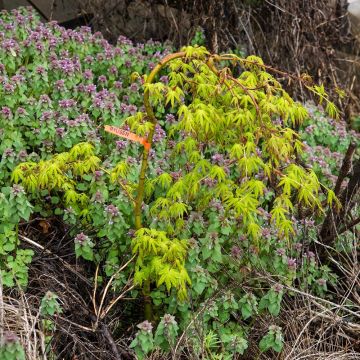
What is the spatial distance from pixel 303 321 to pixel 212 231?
0.76 meters

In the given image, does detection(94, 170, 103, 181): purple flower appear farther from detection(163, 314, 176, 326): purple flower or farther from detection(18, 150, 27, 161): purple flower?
detection(163, 314, 176, 326): purple flower

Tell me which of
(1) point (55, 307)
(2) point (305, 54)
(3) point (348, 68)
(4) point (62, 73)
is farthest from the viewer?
(3) point (348, 68)

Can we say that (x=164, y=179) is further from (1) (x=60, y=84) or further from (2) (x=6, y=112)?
(1) (x=60, y=84)

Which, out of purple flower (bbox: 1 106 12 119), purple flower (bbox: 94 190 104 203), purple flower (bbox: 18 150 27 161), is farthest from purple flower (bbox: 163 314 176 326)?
purple flower (bbox: 1 106 12 119)

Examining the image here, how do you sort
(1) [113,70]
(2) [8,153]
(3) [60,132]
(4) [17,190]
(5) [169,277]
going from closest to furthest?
(5) [169,277] → (4) [17,190] → (2) [8,153] → (3) [60,132] → (1) [113,70]

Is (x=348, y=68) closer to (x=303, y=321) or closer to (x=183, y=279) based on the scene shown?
(x=303, y=321)

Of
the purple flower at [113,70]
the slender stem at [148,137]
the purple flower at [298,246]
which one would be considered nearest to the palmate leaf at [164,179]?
the slender stem at [148,137]

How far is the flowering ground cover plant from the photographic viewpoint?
125 inches

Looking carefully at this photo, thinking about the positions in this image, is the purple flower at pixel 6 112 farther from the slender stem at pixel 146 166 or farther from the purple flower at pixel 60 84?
the slender stem at pixel 146 166

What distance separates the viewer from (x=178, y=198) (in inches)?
131

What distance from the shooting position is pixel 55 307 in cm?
315

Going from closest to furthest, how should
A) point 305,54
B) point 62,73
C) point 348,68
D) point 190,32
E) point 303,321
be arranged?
point 303,321
point 62,73
point 190,32
point 305,54
point 348,68

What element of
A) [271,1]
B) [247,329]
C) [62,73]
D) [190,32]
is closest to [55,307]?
[247,329]

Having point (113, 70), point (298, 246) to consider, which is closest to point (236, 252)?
point (298, 246)
